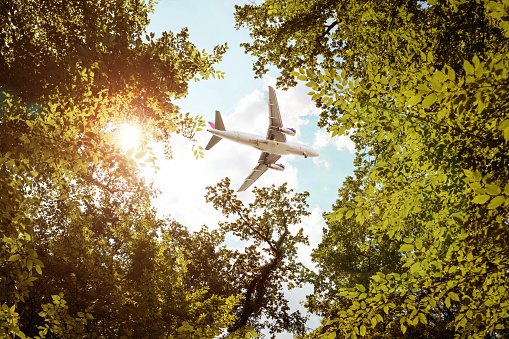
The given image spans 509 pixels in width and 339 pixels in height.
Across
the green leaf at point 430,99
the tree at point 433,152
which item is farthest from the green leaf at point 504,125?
the green leaf at point 430,99

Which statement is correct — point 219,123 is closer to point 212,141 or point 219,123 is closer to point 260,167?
Result: point 212,141

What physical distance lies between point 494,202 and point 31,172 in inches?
193

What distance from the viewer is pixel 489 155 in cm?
448

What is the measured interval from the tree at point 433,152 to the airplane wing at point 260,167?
87.1 ft

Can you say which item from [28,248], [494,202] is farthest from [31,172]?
[494,202]

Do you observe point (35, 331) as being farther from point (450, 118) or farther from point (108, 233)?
point (450, 118)

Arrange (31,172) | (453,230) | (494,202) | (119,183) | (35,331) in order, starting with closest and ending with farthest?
(494,202) < (31,172) < (453,230) < (35,331) < (119,183)

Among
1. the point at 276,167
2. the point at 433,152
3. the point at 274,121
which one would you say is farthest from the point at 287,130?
the point at 433,152

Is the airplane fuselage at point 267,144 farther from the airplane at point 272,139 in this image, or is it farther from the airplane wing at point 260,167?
the airplane wing at point 260,167

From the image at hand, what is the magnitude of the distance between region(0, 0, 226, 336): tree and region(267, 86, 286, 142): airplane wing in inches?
821

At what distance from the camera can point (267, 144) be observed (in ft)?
105

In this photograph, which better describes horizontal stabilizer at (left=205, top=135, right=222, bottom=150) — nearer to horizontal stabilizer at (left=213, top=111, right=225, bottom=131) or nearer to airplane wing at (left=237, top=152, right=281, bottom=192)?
horizontal stabilizer at (left=213, top=111, right=225, bottom=131)

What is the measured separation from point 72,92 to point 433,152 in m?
6.80

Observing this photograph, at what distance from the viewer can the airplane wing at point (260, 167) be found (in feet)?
119
